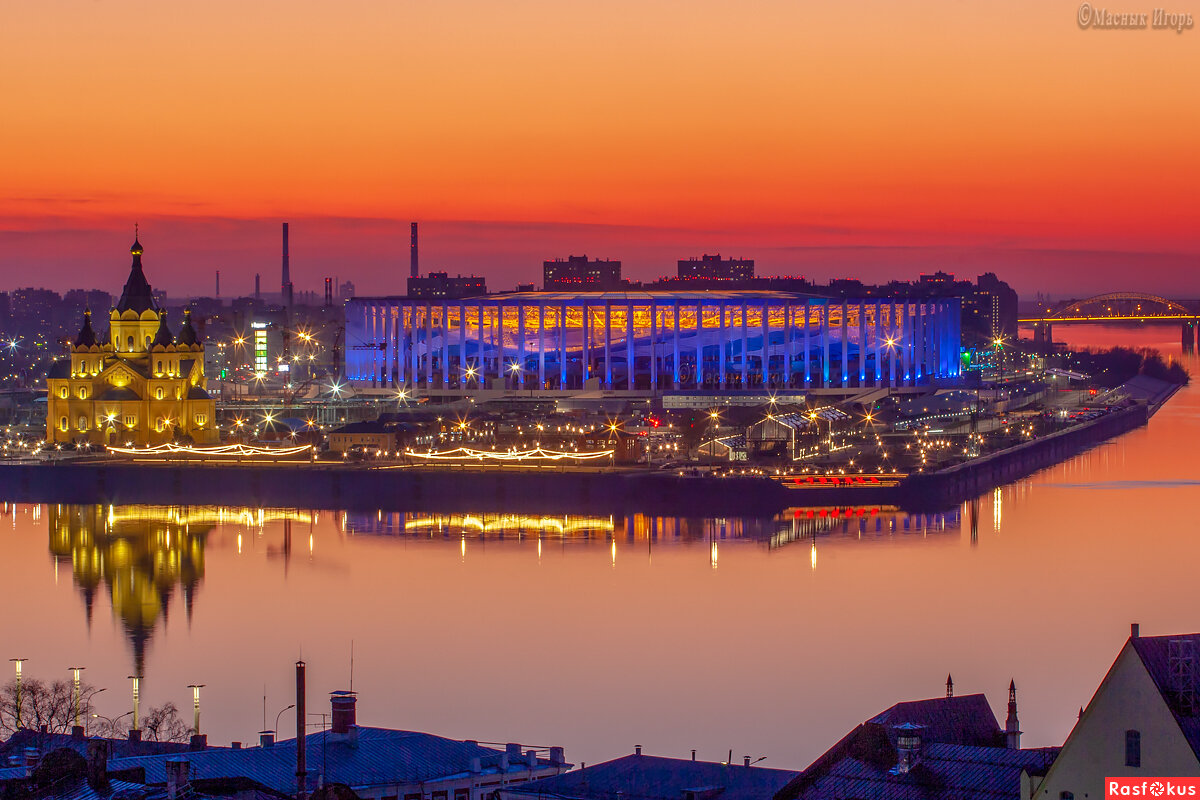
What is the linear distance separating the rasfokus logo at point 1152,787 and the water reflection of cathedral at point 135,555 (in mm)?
16658

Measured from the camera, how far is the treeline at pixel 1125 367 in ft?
375

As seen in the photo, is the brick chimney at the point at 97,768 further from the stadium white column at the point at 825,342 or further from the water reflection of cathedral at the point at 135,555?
the stadium white column at the point at 825,342

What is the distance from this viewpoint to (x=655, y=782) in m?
14.7

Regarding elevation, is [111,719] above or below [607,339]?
below

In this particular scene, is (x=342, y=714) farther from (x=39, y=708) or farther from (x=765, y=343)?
(x=765, y=343)

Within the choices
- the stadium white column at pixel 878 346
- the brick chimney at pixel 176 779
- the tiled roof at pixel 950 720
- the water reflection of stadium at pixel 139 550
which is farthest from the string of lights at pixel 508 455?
the brick chimney at pixel 176 779

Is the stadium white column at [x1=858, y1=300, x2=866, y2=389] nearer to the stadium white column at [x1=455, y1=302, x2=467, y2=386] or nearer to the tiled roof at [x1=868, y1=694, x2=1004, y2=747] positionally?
the stadium white column at [x1=455, y1=302, x2=467, y2=386]

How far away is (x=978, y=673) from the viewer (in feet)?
82.1

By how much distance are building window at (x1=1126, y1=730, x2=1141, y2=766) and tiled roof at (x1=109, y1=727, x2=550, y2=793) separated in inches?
249

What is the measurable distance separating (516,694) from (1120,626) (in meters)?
9.72

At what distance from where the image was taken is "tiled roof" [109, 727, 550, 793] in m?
15.3

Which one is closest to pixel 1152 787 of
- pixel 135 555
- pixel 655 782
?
pixel 655 782

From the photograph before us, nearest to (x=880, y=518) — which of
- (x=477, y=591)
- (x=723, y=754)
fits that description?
(x=477, y=591)

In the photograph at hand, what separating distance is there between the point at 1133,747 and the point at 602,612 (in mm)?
19360
